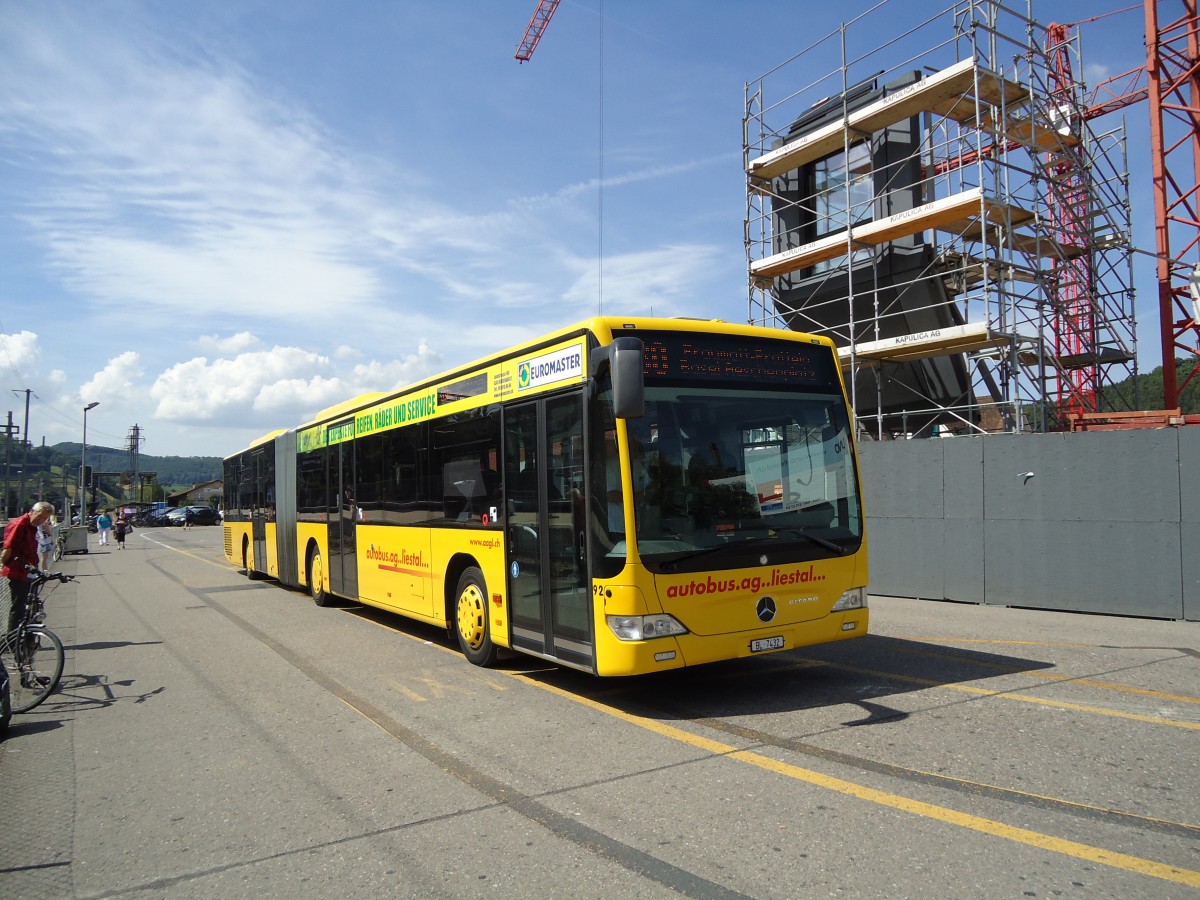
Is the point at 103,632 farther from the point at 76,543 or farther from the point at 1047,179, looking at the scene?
the point at 76,543

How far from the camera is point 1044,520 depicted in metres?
11.1

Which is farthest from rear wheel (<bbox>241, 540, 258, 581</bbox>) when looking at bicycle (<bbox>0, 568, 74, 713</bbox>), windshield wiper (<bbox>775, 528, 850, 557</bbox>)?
windshield wiper (<bbox>775, 528, 850, 557</bbox>)

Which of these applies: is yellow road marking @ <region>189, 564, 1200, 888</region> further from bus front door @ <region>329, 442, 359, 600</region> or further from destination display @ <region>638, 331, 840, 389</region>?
bus front door @ <region>329, 442, 359, 600</region>

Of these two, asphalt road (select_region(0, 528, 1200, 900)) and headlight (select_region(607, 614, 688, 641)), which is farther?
headlight (select_region(607, 614, 688, 641))

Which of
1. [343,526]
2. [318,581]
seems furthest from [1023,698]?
[318,581]

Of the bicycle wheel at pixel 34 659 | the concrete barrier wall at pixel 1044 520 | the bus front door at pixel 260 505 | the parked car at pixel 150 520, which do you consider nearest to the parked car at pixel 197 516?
the parked car at pixel 150 520

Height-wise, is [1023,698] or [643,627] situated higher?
[643,627]

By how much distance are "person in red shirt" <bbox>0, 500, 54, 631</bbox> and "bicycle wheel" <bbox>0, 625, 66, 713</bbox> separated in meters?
0.51

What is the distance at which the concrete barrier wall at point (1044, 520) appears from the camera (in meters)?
9.98

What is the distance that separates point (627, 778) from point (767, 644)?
1.93 metres

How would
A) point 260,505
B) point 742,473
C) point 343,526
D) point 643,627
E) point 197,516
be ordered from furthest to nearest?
1. point 197,516
2. point 260,505
3. point 343,526
4. point 742,473
5. point 643,627

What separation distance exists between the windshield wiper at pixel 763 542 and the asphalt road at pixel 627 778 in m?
1.17

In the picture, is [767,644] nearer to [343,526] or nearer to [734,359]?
[734,359]

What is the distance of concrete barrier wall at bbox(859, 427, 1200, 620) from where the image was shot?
32.8 ft
